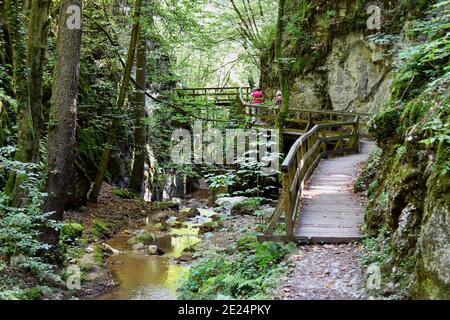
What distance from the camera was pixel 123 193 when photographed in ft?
55.0

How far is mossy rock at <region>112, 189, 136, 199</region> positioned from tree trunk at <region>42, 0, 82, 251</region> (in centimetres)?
830

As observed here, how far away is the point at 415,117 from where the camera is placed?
6.70m

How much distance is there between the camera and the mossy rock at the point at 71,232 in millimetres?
9788

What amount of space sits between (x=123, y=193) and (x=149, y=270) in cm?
765

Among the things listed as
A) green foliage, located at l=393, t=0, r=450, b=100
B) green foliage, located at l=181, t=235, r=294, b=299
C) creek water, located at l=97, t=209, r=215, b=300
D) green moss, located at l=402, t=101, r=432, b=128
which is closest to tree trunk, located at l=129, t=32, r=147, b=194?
creek water, located at l=97, t=209, r=215, b=300

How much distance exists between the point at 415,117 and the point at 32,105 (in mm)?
7351

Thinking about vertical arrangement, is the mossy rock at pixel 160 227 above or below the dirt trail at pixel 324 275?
below

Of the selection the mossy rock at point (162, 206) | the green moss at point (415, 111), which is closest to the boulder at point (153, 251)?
the mossy rock at point (162, 206)

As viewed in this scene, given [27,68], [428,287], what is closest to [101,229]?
[27,68]

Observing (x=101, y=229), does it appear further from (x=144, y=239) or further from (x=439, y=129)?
(x=439, y=129)

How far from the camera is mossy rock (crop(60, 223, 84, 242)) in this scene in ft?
32.1

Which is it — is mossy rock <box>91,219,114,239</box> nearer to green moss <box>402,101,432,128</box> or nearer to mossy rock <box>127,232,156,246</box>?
mossy rock <box>127,232,156,246</box>

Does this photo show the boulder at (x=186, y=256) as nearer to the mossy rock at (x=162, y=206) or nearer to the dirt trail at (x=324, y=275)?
the dirt trail at (x=324, y=275)

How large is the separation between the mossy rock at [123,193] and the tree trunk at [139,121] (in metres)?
0.57
